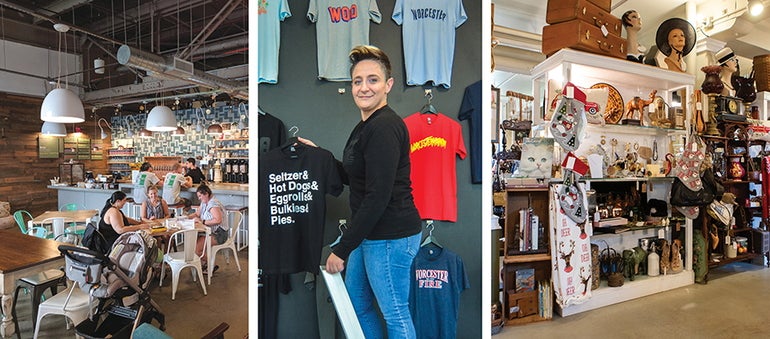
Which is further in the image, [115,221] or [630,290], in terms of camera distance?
[630,290]

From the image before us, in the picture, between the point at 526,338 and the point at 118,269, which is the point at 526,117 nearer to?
the point at 526,338

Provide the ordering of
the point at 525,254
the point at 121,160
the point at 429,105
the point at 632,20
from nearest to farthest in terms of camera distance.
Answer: the point at 429,105
the point at 121,160
the point at 525,254
the point at 632,20

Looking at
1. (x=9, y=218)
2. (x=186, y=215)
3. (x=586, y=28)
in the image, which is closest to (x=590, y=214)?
(x=586, y=28)

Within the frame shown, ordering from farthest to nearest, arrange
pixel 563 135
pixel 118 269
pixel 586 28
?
1. pixel 586 28
2. pixel 563 135
3. pixel 118 269

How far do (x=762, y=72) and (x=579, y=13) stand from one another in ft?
14.1

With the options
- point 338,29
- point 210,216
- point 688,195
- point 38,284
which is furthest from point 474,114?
point 688,195

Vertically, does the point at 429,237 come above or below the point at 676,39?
below

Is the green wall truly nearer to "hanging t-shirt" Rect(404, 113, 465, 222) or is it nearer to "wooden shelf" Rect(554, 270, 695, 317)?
"hanging t-shirt" Rect(404, 113, 465, 222)

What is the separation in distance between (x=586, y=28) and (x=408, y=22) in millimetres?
2689

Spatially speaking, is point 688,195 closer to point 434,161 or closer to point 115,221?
point 434,161

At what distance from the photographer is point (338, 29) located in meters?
1.30

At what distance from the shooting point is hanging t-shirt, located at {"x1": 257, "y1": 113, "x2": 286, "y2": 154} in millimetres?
1269

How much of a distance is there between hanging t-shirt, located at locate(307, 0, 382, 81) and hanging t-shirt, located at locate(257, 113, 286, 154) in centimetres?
20

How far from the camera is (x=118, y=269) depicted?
2457 mm
